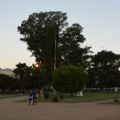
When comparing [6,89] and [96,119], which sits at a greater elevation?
[6,89]

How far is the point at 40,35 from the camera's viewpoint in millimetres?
89375

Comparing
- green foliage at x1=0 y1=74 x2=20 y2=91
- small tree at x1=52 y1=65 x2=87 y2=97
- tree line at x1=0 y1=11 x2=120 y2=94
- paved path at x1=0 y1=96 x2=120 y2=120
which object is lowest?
paved path at x1=0 y1=96 x2=120 y2=120

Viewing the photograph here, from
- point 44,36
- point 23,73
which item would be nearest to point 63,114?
point 44,36

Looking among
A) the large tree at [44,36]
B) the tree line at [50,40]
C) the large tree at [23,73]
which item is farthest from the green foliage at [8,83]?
the large tree at [44,36]

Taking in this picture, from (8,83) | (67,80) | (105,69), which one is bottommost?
(67,80)

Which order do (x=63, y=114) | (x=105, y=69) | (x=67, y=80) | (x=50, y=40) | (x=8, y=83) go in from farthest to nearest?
(x=8, y=83), (x=105, y=69), (x=50, y=40), (x=67, y=80), (x=63, y=114)

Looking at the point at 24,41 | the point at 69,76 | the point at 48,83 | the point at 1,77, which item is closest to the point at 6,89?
the point at 1,77

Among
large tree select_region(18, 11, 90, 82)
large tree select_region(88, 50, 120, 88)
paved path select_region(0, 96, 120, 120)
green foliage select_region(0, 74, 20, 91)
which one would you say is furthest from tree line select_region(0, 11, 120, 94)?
paved path select_region(0, 96, 120, 120)

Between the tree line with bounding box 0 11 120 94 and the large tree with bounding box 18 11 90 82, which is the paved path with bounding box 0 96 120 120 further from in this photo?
the large tree with bounding box 18 11 90 82

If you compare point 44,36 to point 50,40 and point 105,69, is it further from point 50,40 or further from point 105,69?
point 105,69

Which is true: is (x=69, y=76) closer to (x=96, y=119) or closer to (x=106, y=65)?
(x=96, y=119)

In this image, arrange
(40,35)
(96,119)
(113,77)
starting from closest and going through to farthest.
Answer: (96,119)
(40,35)
(113,77)

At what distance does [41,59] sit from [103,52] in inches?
1464

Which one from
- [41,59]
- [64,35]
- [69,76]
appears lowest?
[69,76]
